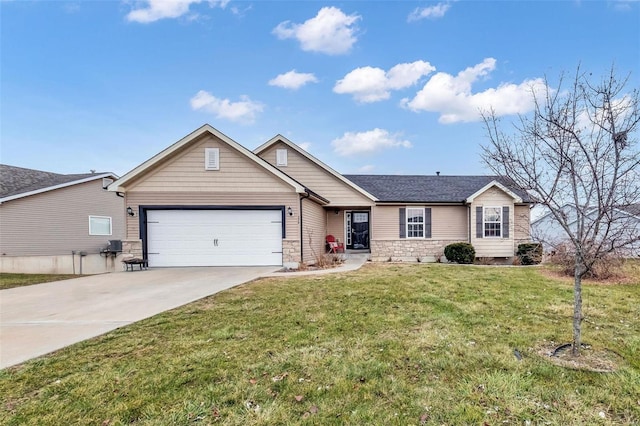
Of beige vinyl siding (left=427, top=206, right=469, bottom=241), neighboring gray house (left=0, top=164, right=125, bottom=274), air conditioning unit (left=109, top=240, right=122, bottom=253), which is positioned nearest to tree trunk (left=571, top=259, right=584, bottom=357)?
beige vinyl siding (left=427, top=206, right=469, bottom=241)

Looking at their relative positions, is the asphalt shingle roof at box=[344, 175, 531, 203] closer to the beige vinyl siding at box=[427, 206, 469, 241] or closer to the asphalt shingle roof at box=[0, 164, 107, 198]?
the beige vinyl siding at box=[427, 206, 469, 241]

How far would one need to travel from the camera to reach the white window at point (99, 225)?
19.5 meters

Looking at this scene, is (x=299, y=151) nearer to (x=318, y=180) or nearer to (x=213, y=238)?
(x=318, y=180)

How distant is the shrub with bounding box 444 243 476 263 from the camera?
14797 millimetres

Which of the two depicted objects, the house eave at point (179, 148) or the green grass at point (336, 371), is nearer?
the green grass at point (336, 371)

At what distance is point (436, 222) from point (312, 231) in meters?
6.37

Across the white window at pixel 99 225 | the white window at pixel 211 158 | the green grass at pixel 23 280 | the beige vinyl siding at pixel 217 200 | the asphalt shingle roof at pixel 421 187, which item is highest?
the white window at pixel 211 158

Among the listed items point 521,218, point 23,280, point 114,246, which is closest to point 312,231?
point 521,218

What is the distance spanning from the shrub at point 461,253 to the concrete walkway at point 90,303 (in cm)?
582

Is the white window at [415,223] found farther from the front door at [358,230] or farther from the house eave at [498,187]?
the front door at [358,230]

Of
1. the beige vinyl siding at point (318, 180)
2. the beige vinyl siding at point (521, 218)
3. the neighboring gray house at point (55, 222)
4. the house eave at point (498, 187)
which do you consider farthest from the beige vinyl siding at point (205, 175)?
the beige vinyl siding at point (521, 218)

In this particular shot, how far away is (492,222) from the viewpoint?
51.1 feet

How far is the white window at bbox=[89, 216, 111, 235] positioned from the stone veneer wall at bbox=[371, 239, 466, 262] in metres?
16.5

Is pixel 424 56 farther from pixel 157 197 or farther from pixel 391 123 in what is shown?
pixel 157 197
